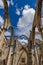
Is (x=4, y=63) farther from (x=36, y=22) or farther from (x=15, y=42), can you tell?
(x=36, y=22)

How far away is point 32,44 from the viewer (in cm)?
1936

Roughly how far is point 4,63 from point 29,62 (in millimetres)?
2120

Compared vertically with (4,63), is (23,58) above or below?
below

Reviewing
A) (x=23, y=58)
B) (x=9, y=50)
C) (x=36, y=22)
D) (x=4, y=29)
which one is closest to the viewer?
(x=36, y=22)

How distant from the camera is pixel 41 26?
15.9m

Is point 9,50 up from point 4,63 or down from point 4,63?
up

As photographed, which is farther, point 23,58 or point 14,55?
point 23,58

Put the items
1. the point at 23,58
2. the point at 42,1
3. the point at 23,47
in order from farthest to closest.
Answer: the point at 23,58 < the point at 23,47 < the point at 42,1

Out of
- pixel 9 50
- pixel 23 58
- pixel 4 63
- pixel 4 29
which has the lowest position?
pixel 23 58

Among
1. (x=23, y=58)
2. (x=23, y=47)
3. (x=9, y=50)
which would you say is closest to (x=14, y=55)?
(x=9, y=50)

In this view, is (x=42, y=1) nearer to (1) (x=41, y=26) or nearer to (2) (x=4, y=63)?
(1) (x=41, y=26)

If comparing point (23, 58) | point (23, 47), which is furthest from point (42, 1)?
point (23, 58)

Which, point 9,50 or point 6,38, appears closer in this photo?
point 9,50

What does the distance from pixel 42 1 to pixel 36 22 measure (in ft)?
5.34
